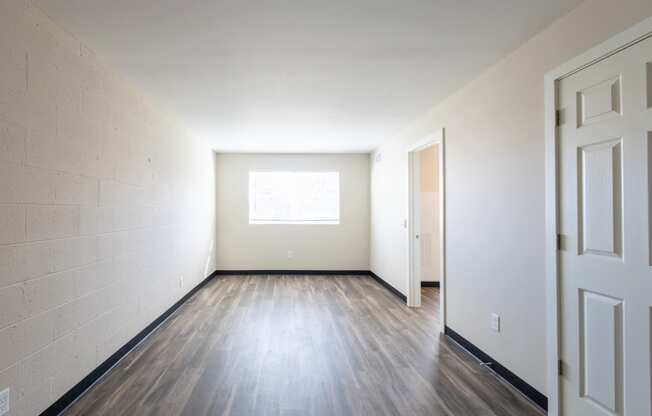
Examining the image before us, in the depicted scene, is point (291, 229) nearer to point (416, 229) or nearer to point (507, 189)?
point (416, 229)

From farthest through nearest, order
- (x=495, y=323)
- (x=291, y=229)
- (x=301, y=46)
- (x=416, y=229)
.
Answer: (x=291, y=229), (x=416, y=229), (x=495, y=323), (x=301, y=46)

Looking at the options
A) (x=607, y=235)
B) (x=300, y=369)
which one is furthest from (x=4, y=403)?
(x=607, y=235)

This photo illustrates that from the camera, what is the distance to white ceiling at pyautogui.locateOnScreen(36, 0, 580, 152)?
6.20 feet

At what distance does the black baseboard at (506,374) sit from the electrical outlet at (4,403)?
9.65ft

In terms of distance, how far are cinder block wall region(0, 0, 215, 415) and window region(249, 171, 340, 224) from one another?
3095 mm

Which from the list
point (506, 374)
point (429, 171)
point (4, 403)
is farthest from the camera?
point (429, 171)

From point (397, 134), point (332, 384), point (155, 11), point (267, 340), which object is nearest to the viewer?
point (155, 11)

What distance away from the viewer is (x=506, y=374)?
2430 mm

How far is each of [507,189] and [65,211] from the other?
2980 millimetres

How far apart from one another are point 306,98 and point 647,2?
2442 millimetres

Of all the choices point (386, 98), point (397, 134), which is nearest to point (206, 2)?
point (386, 98)

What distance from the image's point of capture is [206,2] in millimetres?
1822

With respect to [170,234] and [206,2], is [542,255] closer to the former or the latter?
[206,2]

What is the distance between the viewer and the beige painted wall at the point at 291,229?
6430 mm
